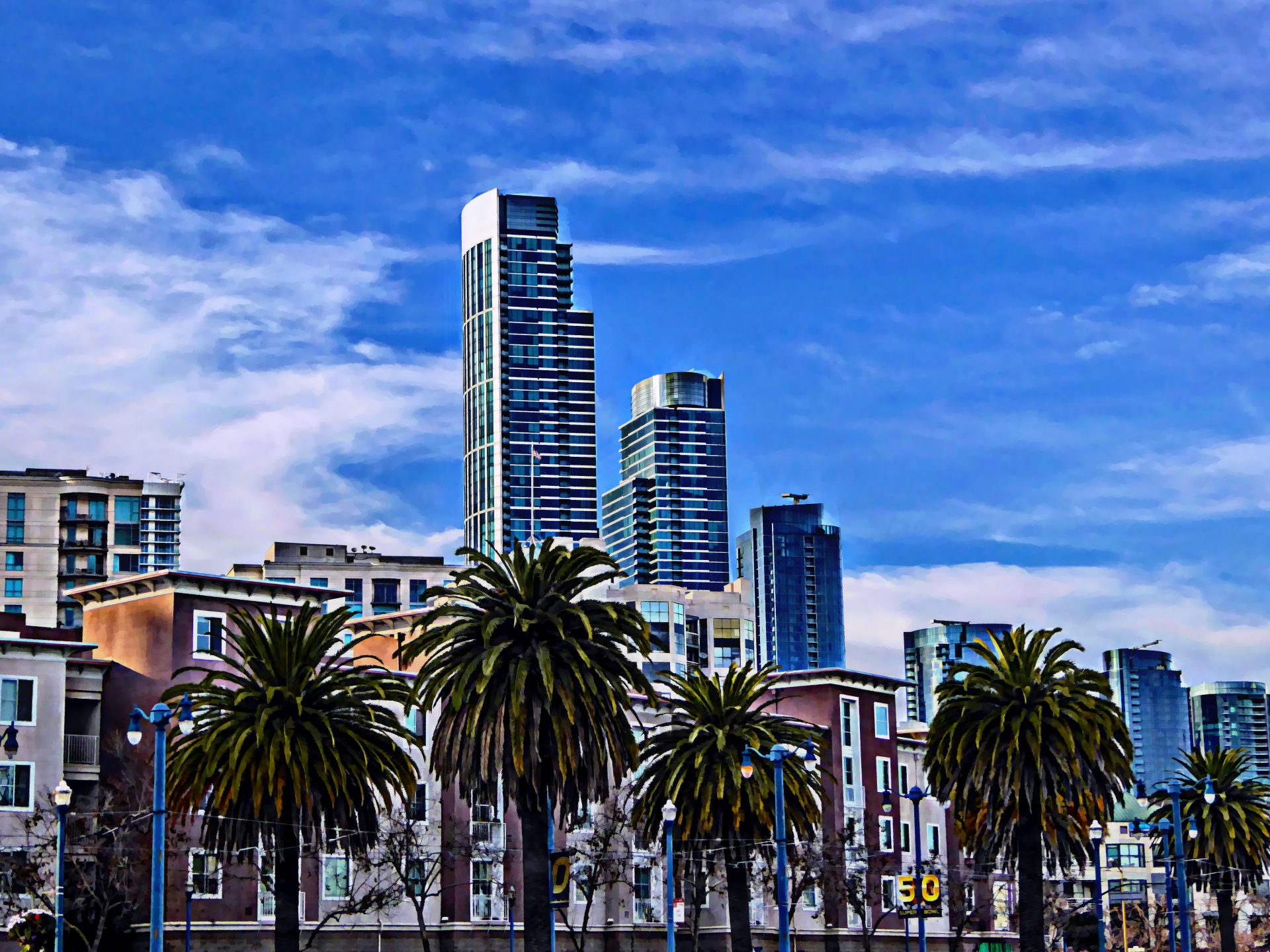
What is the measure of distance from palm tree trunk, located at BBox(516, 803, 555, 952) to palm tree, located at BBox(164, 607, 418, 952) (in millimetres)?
4799

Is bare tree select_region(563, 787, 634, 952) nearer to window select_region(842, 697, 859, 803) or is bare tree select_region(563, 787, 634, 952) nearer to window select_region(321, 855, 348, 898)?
window select_region(321, 855, 348, 898)

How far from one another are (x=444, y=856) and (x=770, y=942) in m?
27.9

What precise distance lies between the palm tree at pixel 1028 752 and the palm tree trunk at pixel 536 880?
2034 centimetres

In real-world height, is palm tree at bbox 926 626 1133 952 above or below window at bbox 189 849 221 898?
above

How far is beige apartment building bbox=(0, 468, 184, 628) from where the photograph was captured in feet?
578

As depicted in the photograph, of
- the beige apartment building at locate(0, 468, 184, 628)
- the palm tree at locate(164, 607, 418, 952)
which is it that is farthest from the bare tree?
the beige apartment building at locate(0, 468, 184, 628)

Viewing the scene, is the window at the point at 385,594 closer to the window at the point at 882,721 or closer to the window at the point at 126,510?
the window at the point at 126,510

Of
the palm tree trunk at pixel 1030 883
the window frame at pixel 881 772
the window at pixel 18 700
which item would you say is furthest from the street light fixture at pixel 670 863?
the window frame at pixel 881 772

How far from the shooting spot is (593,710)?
6838 cm

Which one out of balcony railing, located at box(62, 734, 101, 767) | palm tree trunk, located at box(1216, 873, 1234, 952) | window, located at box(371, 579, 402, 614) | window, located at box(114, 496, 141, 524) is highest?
window, located at box(114, 496, 141, 524)

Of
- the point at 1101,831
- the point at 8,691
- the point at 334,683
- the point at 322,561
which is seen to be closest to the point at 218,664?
the point at 8,691

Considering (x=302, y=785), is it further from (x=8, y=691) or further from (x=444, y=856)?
(x=444, y=856)

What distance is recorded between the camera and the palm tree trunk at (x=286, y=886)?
66.4 metres

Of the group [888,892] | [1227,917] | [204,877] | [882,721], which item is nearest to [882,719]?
[882,721]
